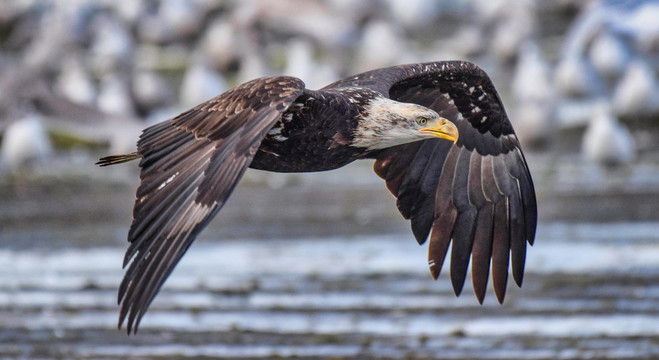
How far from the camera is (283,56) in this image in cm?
1969

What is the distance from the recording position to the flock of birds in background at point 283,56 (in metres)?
14.5

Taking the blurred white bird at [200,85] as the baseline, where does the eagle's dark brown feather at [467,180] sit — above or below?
below

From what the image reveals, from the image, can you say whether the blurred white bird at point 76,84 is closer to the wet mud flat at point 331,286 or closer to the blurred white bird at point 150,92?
the blurred white bird at point 150,92

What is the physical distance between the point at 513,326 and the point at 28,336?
2944 millimetres

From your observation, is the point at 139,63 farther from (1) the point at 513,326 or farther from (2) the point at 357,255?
(1) the point at 513,326

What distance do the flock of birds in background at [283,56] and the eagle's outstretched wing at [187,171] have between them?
24.5 ft

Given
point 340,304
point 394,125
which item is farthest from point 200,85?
point 394,125

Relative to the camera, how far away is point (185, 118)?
622 cm

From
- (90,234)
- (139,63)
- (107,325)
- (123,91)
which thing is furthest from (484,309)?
(139,63)

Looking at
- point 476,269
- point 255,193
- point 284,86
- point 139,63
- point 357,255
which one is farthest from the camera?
point 139,63

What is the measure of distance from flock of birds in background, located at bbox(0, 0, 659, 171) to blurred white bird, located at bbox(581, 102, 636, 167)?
0.05 ft

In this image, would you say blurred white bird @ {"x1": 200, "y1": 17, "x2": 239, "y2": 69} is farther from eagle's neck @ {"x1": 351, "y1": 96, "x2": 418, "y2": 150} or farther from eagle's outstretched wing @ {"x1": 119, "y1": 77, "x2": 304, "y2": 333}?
eagle's outstretched wing @ {"x1": 119, "y1": 77, "x2": 304, "y2": 333}

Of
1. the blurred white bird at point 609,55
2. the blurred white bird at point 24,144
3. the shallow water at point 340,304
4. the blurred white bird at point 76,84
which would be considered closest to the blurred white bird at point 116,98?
the blurred white bird at point 76,84

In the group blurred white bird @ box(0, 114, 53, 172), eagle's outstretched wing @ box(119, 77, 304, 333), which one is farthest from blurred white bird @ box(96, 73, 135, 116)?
eagle's outstretched wing @ box(119, 77, 304, 333)
